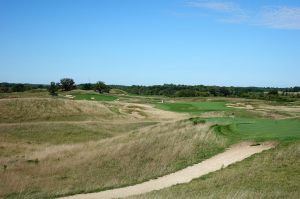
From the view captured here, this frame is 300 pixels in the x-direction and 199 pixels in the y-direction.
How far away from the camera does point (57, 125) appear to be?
45.7m

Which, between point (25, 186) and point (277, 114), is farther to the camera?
point (277, 114)

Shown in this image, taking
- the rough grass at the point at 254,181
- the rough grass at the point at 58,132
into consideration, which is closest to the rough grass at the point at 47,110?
the rough grass at the point at 58,132

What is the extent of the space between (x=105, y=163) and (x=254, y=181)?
1069 cm

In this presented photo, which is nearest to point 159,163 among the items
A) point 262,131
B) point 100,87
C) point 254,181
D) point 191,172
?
point 191,172

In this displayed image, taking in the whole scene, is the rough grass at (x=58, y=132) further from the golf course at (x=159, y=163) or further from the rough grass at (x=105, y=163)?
the rough grass at (x=105, y=163)

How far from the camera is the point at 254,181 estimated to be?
14.9 meters

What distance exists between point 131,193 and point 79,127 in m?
30.9

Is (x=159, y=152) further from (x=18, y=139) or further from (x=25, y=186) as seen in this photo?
(x=18, y=139)

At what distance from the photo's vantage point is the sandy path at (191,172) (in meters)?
15.7

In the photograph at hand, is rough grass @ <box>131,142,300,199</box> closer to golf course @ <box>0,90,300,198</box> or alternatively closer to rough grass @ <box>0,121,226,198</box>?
golf course @ <box>0,90,300,198</box>

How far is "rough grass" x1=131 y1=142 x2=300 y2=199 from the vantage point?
12.7 m

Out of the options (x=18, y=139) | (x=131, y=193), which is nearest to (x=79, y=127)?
(x=18, y=139)

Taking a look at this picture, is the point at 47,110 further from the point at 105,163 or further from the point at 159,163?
the point at 159,163

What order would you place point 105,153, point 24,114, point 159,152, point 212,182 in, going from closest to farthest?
point 212,182, point 159,152, point 105,153, point 24,114
